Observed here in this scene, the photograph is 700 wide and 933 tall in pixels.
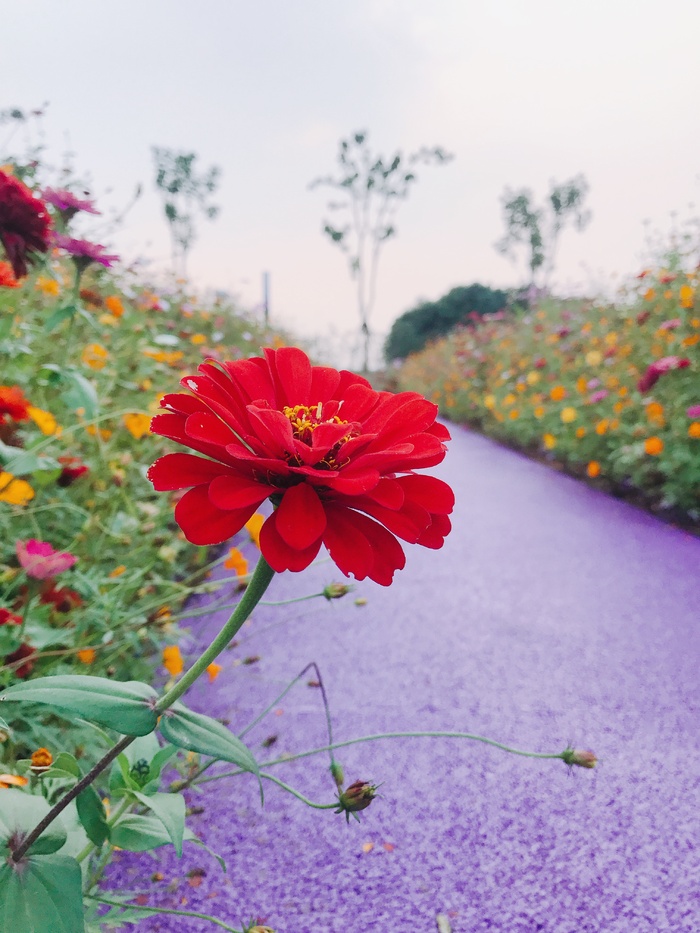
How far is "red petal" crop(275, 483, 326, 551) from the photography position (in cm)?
43

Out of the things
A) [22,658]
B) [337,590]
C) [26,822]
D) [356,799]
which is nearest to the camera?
[26,822]

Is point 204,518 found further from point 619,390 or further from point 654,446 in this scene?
point 619,390

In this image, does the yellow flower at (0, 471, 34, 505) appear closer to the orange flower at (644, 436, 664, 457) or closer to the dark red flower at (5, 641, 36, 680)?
the dark red flower at (5, 641, 36, 680)

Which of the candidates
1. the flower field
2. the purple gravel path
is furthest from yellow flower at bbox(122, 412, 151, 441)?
the flower field

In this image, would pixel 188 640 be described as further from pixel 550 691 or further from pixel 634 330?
pixel 634 330

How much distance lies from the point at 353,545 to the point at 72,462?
3.64 feet

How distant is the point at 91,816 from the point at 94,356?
5.31ft

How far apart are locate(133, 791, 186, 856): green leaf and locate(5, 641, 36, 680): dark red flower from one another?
1.71 feet

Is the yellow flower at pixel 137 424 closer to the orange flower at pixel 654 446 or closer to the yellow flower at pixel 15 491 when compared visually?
the yellow flower at pixel 15 491

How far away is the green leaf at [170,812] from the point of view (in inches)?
19.1

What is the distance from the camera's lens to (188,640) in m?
1.63

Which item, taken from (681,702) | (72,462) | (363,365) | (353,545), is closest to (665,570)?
(681,702)

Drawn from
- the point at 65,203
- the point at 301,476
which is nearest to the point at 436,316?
the point at 65,203

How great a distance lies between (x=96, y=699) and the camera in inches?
17.9
